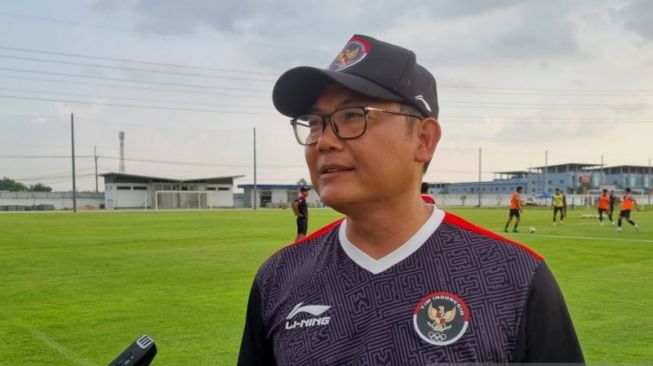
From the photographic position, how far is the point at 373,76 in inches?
62.8

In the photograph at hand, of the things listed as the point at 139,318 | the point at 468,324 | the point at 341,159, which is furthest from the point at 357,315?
the point at 139,318

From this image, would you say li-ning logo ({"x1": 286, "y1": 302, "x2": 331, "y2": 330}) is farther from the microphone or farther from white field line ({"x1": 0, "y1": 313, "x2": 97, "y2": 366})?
white field line ({"x1": 0, "y1": 313, "x2": 97, "y2": 366})

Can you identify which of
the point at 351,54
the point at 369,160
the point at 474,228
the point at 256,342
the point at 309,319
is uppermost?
the point at 351,54

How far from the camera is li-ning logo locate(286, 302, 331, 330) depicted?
1.62 meters

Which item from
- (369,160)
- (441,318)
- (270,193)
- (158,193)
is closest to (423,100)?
(369,160)

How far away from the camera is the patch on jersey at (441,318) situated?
1.45 metres

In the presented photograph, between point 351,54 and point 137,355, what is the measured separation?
102 cm

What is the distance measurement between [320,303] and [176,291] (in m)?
7.32

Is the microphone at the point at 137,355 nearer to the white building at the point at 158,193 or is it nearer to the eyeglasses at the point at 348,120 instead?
the eyeglasses at the point at 348,120

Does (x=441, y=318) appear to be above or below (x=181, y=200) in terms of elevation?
above

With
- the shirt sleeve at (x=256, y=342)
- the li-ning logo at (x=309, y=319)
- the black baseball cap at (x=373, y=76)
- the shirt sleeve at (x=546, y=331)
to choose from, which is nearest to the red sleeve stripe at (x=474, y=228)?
the shirt sleeve at (x=546, y=331)

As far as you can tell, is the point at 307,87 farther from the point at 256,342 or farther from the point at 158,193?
the point at 158,193

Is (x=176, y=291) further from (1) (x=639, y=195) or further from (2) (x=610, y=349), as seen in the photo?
(1) (x=639, y=195)

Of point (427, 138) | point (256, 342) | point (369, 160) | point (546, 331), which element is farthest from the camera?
point (256, 342)
